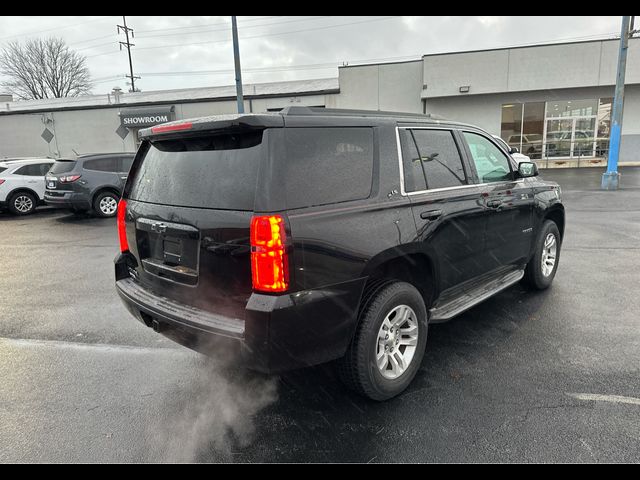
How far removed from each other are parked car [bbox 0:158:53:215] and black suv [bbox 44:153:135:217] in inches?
64.4

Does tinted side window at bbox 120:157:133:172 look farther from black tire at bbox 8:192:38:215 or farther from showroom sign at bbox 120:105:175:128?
showroom sign at bbox 120:105:175:128

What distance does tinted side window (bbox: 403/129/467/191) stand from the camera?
10.7ft

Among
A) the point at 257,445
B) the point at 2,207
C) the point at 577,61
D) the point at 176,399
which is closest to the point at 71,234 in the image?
the point at 2,207

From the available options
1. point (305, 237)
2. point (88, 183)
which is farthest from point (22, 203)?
point (305, 237)

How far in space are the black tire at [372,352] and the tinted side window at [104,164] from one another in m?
11.2

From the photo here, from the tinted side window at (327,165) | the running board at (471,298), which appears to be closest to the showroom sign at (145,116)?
the running board at (471,298)

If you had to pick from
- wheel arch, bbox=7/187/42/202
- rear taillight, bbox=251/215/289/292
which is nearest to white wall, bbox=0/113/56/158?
wheel arch, bbox=7/187/42/202

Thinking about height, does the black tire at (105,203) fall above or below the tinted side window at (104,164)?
below

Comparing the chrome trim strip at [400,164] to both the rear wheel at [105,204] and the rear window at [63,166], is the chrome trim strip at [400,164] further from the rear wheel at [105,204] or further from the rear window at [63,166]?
the rear window at [63,166]

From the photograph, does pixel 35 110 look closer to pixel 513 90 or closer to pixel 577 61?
pixel 513 90

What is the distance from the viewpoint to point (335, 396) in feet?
10.0

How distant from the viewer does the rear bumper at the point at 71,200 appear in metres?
11.4

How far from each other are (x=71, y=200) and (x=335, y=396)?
10.8 metres

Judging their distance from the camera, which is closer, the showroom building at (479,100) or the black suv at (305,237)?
the black suv at (305,237)
